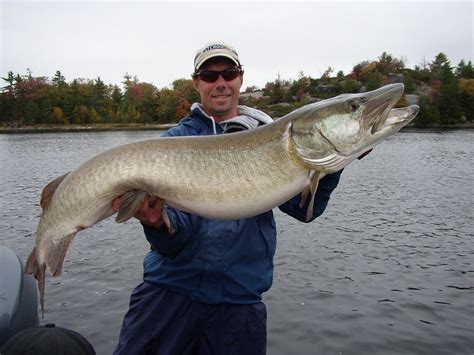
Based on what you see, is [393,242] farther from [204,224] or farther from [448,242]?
[204,224]

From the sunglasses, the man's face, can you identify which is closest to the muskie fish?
the man's face

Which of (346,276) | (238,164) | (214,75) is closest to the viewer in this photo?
(238,164)

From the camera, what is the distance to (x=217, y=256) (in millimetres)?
3006

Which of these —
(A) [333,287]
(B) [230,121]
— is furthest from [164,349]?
(A) [333,287]

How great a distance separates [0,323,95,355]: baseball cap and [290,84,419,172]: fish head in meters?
2.12

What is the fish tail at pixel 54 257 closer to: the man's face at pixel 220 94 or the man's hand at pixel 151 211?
the man's hand at pixel 151 211

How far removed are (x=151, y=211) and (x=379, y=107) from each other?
1649 millimetres

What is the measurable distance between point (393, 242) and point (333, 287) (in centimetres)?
331

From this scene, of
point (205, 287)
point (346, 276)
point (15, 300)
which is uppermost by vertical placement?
point (205, 287)

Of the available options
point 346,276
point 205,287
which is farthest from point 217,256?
point 346,276

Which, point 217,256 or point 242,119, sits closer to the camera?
point 217,256

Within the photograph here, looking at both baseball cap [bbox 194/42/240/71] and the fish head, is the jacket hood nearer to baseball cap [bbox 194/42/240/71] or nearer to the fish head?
baseball cap [bbox 194/42/240/71]

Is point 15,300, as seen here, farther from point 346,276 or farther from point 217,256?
point 346,276

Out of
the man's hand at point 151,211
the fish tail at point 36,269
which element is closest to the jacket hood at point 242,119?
the man's hand at point 151,211
